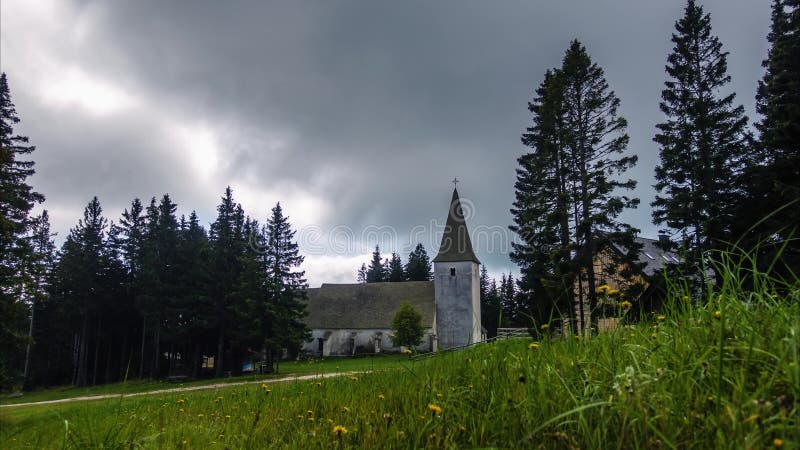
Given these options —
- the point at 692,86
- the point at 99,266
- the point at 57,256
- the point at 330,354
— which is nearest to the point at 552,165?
the point at 692,86

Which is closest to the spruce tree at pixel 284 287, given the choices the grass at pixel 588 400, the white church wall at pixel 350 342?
the white church wall at pixel 350 342

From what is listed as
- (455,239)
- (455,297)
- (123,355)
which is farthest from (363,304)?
(123,355)

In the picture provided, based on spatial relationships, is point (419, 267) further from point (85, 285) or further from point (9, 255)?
point (9, 255)

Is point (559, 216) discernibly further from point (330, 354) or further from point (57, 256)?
point (57, 256)

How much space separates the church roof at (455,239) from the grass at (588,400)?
49.4m

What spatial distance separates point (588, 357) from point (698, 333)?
2.33 feet

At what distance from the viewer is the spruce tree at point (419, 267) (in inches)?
3440

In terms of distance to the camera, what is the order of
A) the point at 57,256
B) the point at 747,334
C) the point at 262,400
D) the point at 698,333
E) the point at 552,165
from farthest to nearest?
the point at 57,256, the point at 552,165, the point at 262,400, the point at 698,333, the point at 747,334

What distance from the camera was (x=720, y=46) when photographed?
24297 mm

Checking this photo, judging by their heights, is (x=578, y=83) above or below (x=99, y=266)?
above

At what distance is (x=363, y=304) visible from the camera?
6059cm

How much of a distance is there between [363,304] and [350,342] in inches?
227

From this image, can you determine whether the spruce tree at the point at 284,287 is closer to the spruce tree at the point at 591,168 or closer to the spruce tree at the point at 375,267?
the spruce tree at the point at 591,168

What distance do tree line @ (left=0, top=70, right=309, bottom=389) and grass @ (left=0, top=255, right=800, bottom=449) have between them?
21.8 m
